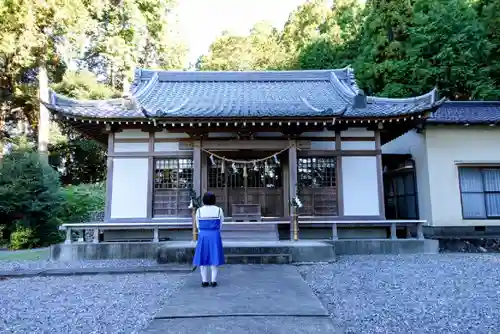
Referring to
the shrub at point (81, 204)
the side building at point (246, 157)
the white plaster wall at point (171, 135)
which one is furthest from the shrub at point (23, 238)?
the white plaster wall at point (171, 135)

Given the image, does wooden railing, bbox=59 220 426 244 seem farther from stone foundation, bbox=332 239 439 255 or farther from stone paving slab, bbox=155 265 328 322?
stone paving slab, bbox=155 265 328 322

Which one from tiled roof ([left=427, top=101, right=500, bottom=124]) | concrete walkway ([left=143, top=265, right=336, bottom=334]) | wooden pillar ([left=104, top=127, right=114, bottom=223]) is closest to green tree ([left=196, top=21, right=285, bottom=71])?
tiled roof ([left=427, top=101, right=500, bottom=124])

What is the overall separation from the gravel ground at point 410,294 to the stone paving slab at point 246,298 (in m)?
0.33

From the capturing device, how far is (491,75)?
17703 mm

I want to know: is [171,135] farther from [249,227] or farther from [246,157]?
[249,227]

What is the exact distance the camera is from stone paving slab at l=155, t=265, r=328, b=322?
12.9 feet

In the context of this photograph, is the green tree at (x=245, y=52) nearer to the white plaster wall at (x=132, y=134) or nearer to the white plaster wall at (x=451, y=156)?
the white plaster wall at (x=451, y=156)

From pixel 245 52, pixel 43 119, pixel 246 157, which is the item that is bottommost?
pixel 246 157

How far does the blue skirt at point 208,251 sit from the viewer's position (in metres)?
5.24

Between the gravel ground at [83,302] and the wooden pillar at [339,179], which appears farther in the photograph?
the wooden pillar at [339,179]

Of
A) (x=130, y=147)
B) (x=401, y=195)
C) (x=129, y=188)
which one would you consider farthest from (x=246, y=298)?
(x=401, y=195)

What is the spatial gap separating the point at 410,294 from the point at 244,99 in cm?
793

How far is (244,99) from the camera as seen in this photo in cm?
1153

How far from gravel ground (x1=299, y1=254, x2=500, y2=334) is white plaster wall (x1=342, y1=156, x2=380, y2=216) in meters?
1.95
